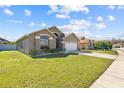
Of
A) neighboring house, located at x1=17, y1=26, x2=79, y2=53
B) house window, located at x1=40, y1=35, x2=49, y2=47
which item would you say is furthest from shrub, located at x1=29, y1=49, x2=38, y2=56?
house window, located at x1=40, y1=35, x2=49, y2=47

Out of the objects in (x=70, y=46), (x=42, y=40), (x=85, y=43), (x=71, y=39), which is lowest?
(x=70, y=46)

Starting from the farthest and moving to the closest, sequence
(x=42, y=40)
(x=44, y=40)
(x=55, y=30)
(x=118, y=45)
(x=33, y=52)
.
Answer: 1. (x=118, y=45)
2. (x=55, y=30)
3. (x=44, y=40)
4. (x=42, y=40)
5. (x=33, y=52)

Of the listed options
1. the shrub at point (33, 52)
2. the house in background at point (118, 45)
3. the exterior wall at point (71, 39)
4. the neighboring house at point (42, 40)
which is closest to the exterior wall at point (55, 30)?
the neighboring house at point (42, 40)

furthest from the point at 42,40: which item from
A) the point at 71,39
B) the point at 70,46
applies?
the point at 71,39

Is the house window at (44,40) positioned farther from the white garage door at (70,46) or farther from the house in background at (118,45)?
the house in background at (118,45)

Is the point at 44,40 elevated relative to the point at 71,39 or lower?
lower

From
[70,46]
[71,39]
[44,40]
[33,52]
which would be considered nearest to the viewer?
[33,52]

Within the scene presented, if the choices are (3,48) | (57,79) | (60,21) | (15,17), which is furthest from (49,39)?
(57,79)

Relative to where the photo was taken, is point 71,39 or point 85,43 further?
point 85,43

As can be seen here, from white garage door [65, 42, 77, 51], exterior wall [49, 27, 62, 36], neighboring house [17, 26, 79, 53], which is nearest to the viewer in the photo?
neighboring house [17, 26, 79, 53]

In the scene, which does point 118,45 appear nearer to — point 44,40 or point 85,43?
point 85,43

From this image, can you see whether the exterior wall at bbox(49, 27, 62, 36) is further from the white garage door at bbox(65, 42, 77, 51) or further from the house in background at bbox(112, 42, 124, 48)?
the house in background at bbox(112, 42, 124, 48)

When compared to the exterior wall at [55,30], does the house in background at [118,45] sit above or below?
below
